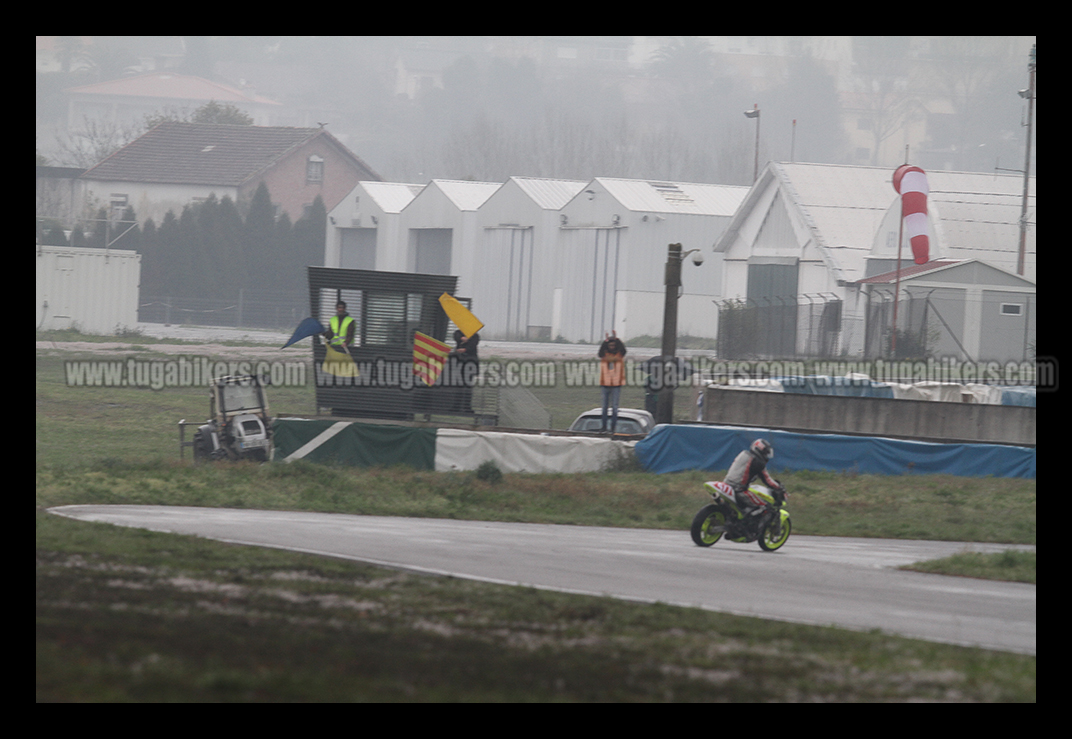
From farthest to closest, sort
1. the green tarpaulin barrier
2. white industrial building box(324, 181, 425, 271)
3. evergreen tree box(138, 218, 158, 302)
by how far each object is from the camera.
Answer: evergreen tree box(138, 218, 158, 302) → white industrial building box(324, 181, 425, 271) → the green tarpaulin barrier

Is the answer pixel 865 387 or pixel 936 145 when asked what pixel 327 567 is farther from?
pixel 936 145

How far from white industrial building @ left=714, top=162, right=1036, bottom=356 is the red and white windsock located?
169 centimetres

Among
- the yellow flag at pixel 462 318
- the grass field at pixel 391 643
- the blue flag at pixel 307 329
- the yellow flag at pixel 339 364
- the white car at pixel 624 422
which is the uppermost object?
the yellow flag at pixel 462 318

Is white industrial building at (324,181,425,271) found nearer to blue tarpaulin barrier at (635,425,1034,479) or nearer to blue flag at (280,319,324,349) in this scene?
blue flag at (280,319,324,349)

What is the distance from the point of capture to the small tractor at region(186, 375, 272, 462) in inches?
861

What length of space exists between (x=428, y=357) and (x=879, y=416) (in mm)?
8626

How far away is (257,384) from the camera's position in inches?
885

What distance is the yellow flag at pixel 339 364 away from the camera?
80.8 feet

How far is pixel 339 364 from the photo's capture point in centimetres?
2472

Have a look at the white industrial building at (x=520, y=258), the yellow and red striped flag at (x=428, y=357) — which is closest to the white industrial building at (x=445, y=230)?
the white industrial building at (x=520, y=258)

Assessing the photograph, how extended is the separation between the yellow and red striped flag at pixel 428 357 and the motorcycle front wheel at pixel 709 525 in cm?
1008

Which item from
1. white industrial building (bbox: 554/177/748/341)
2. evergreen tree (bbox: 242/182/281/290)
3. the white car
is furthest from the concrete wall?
evergreen tree (bbox: 242/182/281/290)

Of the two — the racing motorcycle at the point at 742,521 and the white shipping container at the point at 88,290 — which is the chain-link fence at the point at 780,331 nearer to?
the white shipping container at the point at 88,290
